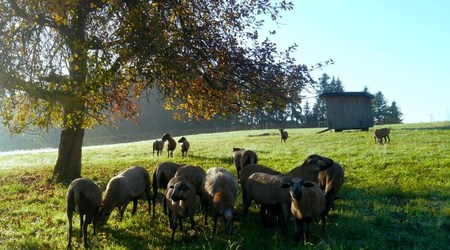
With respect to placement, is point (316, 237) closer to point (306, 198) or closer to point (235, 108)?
point (306, 198)

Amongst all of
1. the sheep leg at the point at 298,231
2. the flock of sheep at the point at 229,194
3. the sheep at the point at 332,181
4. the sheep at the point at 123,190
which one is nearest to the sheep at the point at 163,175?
the sheep at the point at 123,190

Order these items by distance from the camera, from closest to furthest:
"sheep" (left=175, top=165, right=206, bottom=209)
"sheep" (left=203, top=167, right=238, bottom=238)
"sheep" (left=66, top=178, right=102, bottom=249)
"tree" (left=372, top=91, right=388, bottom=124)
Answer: "sheep" (left=203, top=167, right=238, bottom=238) < "sheep" (left=66, top=178, right=102, bottom=249) < "sheep" (left=175, top=165, right=206, bottom=209) < "tree" (left=372, top=91, right=388, bottom=124)

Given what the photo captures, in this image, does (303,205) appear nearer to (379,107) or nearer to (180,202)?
(180,202)

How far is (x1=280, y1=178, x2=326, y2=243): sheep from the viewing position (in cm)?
841

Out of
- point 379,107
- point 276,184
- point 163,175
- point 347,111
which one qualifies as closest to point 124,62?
point 163,175

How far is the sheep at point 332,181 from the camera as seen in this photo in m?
10.3

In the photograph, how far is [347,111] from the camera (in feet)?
168

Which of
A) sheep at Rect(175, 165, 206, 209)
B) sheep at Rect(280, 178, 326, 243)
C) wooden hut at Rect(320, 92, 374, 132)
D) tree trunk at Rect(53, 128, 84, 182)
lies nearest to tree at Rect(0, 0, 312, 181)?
tree trunk at Rect(53, 128, 84, 182)

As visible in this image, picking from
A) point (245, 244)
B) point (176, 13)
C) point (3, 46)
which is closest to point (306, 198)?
point (245, 244)

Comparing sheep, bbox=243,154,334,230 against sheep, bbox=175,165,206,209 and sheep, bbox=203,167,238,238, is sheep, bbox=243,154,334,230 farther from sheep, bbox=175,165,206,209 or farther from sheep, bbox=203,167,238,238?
sheep, bbox=175,165,206,209

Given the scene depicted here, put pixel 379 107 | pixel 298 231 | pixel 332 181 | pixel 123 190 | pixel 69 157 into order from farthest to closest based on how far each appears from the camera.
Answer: pixel 379 107
pixel 69 157
pixel 123 190
pixel 332 181
pixel 298 231

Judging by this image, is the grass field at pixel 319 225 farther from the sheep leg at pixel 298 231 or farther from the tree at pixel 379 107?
the tree at pixel 379 107

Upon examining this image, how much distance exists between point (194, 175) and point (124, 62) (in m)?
5.66

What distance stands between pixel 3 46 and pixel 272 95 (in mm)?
9989
